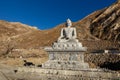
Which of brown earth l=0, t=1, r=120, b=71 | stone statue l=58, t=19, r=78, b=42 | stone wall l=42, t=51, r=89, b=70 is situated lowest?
stone wall l=42, t=51, r=89, b=70

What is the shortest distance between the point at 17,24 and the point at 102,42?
38.2m

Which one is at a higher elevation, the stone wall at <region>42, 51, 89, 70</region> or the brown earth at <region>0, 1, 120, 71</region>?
the brown earth at <region>0, 1, 120, 71</region>

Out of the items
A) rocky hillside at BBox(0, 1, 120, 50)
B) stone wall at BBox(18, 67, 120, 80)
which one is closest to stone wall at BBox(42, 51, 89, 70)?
stone wall at BBox(18, 67, 120, 80)

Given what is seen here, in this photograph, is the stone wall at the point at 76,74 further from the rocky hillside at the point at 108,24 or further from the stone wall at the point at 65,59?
the rocky hillside at the point at 108,24

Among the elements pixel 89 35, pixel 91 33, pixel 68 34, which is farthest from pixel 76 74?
pixel 91 33

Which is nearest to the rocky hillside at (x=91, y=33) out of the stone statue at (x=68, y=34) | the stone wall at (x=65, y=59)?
the stone statue at (x=68, y=34)

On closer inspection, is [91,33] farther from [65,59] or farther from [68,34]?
[65,59]

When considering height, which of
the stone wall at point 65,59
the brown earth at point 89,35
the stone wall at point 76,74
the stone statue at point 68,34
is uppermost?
the brown earth at point 89,35

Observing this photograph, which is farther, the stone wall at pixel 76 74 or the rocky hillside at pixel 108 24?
the rocky hillside at pixel 108 24

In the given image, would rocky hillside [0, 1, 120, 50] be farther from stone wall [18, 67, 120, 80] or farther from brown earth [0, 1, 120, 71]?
stone wall [18, 67, 120, 80]

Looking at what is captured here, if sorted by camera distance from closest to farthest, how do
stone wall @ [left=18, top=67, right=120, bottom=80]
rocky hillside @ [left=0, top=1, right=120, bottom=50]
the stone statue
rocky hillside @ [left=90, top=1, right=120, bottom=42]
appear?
stone wall @ [left=18, top=67, right=120, bottom=80], the stone statue, rocky hillside @ [left=0, top=1, right=120, bottom=50], rocky hillside @ [left=90, top=1, right=120, bottom=42]

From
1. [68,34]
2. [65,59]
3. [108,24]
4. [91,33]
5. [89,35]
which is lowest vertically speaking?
[65,59]

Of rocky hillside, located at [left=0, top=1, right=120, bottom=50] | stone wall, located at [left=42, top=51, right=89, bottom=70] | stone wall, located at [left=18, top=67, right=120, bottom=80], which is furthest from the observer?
rocky hillside, located at [left=0, top=1, right=120, bottom=50]

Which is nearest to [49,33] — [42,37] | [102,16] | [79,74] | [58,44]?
[42,37]
